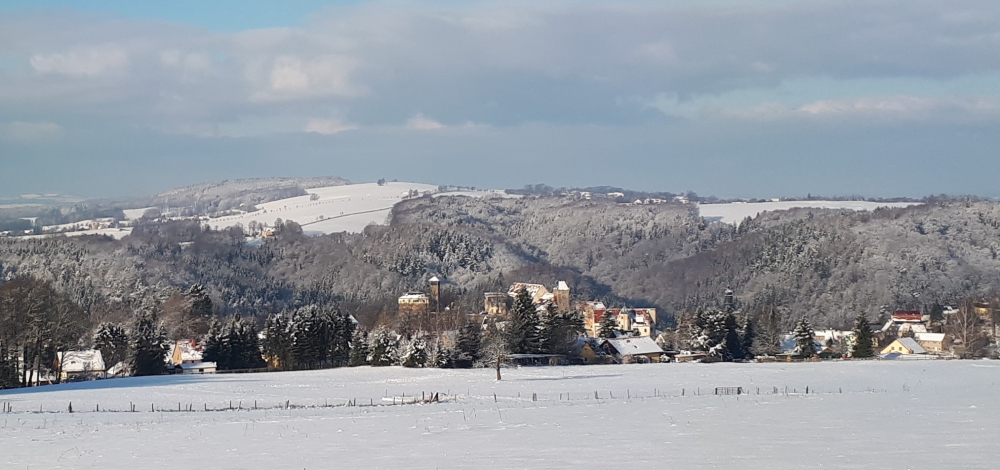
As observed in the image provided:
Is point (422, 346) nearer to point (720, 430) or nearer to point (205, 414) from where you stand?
point (205, 414)

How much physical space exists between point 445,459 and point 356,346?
56.0 m

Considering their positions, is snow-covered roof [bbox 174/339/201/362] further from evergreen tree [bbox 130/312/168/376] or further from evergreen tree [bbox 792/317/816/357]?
evergreen tree [bbox 792/317/816/357]

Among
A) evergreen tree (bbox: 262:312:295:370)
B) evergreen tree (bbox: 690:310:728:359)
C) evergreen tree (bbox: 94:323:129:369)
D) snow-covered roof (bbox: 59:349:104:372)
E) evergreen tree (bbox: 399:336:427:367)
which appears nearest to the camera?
evergreen tree (bbox: 399:336:427:367)

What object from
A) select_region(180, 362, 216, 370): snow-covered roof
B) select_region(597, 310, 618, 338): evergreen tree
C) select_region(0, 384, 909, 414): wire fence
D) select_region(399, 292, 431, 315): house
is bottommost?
select_region(180, 362, 216, 370): snow-covered roof

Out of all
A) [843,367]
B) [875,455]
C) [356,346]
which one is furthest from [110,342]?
[875,455]

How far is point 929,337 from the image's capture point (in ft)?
351

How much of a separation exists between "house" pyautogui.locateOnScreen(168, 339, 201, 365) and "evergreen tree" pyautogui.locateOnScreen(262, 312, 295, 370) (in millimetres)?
9242

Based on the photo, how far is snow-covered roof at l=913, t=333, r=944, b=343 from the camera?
346ft

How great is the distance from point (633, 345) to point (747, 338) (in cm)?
1081

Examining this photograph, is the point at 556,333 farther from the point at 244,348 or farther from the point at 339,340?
the point at 244,348

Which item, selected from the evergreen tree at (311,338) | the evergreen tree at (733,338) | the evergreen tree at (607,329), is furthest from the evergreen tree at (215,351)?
the evergreen tree at (733,338)

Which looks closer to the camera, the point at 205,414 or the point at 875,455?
the point at 875,455

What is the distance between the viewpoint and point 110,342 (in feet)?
253

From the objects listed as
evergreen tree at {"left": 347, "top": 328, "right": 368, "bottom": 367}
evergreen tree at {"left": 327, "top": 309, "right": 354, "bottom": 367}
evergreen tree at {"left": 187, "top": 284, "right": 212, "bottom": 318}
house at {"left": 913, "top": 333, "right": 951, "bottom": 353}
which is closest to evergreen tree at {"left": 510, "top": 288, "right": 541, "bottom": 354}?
evergreen tree at {"left": 347, "top": 328, "right": 368, "bottom": 367}
